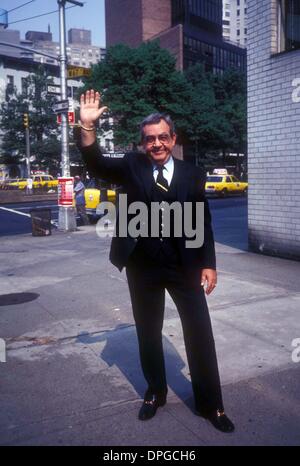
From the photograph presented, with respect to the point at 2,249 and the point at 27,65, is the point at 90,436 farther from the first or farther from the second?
the point at 27,65

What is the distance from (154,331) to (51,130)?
57284mm

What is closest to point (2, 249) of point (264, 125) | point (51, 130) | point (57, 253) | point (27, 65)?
point (57, 253)

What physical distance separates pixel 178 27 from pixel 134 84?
23672mm

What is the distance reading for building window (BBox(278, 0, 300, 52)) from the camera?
908 cm

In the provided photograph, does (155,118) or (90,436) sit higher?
(155,118)

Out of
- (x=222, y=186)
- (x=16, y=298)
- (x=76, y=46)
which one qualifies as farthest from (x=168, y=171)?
(x=76, y=46)

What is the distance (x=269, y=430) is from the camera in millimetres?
3125

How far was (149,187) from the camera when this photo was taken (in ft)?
10.4

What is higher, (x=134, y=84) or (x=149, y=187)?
(x=134, y=84)

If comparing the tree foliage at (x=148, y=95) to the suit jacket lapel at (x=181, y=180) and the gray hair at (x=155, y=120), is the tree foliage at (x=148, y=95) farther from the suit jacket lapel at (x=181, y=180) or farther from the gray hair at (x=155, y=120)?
the suit jacket lapel at (x=181, y=180)

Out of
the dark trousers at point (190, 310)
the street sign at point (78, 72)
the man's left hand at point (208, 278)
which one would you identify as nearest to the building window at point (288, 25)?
the street sign at point (78, 72)

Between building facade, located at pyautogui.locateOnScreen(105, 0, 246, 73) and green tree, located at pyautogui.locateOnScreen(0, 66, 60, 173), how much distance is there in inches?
711

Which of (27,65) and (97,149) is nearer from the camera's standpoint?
(97,149)

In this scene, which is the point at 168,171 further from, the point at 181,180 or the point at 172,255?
the point at 172,255
